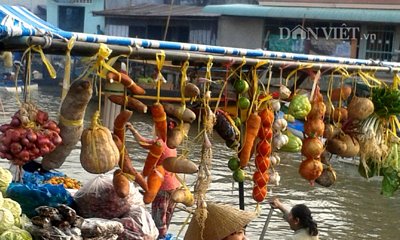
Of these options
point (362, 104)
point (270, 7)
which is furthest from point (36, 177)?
point (270, 7)

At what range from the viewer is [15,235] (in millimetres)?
2746

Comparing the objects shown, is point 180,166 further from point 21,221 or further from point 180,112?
point 21,221

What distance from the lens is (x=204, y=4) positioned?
27391 millimetres

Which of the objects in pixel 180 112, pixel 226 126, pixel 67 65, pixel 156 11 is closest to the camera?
pixel 67 65

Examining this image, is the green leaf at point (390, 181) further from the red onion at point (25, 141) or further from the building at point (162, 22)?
the building at point (162, 22)

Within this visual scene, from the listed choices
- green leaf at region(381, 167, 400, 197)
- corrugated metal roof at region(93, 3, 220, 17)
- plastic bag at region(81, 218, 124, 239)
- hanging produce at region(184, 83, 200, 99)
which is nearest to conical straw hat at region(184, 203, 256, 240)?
plastic bag at region(81, 218, 124, 239)

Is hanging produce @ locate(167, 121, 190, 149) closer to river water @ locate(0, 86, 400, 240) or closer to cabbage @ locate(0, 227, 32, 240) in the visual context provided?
cabbage @ locate(0, 227, 32, 240)

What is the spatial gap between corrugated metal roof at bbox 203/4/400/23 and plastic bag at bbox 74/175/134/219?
59.0 feet

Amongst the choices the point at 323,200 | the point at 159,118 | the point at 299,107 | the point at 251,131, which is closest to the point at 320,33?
the point at 323,200

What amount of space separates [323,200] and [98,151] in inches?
324

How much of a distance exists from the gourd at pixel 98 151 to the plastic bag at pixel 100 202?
2.17 feet

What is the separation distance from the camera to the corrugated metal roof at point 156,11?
975 inches

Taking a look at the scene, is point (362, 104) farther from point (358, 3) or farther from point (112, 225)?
point (358, 3)

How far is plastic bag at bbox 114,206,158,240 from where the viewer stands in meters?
3.30
